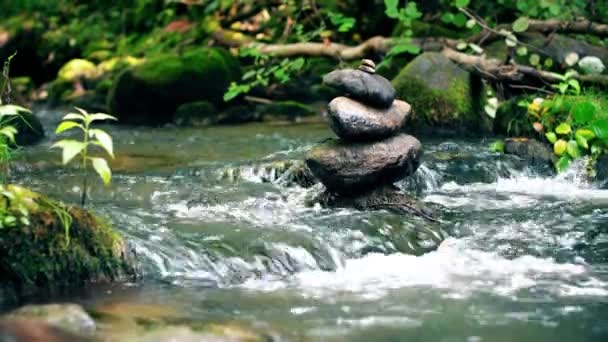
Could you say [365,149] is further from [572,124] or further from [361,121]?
[572,124]

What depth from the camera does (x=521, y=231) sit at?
7465 millimetres

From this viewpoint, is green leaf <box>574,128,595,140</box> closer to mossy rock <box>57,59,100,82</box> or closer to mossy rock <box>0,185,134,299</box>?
mossy rock <box>0,185,134,299</box>

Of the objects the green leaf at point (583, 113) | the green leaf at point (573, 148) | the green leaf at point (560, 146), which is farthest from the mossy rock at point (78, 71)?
the green leaf at point (573, 148)

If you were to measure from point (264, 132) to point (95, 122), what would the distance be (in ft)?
12.6

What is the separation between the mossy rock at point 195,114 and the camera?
14.7 m

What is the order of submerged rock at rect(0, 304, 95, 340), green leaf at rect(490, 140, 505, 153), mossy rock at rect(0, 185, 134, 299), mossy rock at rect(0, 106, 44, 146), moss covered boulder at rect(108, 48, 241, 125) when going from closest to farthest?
submerged rock at rect(0, 304, 95, 340)
mossy rock at rect(0, 185, 134, 299)
green leaf at rect(490, 140, 505, 153)
mossy rock at rect(0, 106, 44, 146)
moss covered boulder at rect(108, 48, 241, 125)

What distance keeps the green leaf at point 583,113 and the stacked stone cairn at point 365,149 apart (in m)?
2.02

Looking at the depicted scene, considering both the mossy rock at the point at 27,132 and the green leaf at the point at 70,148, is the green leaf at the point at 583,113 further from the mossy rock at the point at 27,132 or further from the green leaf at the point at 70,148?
the mossy rock at the point at 27,132

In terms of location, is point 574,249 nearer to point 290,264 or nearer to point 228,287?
point 290,264

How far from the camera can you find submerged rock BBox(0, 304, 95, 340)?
458 centimetres

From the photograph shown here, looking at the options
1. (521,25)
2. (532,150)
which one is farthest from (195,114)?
(532,150)

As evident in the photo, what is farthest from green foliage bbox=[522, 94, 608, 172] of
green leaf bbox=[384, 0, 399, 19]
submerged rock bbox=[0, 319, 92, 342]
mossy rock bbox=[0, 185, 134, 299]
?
submerged rock bbox=[0, 319, 92, 342]

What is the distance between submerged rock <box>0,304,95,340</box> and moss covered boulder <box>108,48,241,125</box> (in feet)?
33.7

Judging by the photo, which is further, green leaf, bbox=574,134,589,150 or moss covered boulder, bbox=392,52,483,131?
moss covered boulder, bbox=392,52,483,131
